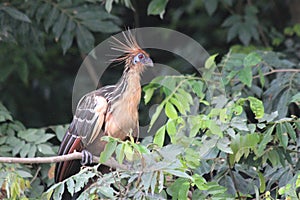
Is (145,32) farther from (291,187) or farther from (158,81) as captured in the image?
(291,187)

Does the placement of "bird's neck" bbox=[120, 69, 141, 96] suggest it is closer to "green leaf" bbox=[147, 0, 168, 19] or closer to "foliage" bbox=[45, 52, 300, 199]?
"foliage" bbox=[45, 52, 300, 199]

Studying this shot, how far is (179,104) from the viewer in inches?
130

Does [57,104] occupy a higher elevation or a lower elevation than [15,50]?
lower

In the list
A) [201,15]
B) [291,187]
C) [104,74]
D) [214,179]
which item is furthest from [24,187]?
[201,15]

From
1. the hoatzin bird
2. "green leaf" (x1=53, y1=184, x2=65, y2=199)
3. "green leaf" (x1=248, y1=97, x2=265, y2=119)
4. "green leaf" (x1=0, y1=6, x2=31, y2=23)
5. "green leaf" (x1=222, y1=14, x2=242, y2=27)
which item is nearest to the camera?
"green leaf" (x1=53, y1=184, x2=65, y2=199)

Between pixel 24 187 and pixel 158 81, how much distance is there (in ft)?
3.40

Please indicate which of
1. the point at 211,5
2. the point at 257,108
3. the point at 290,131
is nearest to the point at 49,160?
the point at 257,108

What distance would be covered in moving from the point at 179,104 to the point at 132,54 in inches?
19.0

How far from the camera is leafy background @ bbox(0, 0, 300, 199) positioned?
2977mm

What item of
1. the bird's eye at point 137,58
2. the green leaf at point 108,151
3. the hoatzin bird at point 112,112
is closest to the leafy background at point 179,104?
the green leaf at point 108,151

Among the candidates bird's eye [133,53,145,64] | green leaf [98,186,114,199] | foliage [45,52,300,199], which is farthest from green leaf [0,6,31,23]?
green leaf [98,186,114,199]

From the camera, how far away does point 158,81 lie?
3.98 meters

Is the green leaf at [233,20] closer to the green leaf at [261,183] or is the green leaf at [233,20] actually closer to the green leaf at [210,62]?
the green leaf at [210,62]

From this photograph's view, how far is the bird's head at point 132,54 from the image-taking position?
359 centimetres
